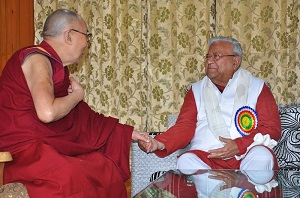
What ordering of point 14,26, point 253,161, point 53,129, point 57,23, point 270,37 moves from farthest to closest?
1. point 14,26
2. point 270,37
3. point 253,161
4. point 57,23
5. point 53,129

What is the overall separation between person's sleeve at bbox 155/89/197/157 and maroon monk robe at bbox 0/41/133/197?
474mm

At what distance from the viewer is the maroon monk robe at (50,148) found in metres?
2.70

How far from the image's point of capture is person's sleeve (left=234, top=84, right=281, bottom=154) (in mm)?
3477

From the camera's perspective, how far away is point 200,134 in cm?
369

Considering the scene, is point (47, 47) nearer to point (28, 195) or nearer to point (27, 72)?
point (27, 72)

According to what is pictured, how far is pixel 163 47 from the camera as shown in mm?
4902

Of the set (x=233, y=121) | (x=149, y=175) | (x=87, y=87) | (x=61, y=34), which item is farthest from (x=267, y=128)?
(x=87, y=87)

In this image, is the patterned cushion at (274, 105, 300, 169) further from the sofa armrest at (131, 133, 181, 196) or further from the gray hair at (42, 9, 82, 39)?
the gray hair at (42, 9, 82, 39)

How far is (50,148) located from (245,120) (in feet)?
4.54

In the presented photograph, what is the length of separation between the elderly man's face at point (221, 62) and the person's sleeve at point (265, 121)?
26 cm

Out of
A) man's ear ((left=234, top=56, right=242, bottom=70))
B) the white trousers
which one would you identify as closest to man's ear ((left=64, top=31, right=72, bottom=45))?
the white trousers

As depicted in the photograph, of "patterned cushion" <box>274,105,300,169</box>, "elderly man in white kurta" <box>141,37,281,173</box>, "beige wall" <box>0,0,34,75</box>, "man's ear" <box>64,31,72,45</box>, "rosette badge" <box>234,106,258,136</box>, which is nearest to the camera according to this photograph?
"man's ear" <box>64,31,72,45</box>

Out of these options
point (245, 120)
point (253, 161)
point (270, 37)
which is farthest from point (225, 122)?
point (270, 37)

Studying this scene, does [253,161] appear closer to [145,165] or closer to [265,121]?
[265,121]
